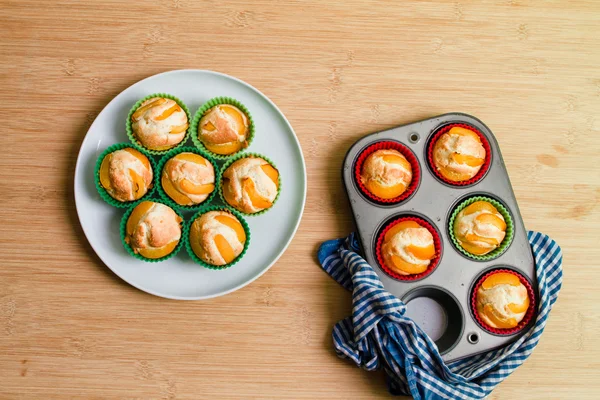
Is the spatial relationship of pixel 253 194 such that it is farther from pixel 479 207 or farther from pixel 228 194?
pixel 479 207

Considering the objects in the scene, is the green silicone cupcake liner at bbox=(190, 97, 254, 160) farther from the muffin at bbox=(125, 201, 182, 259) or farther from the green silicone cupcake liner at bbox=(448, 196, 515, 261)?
the green silicone cupcake liner at bbox=(448, 196, 515, 261)

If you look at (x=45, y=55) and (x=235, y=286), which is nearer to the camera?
(x=235, y=286)

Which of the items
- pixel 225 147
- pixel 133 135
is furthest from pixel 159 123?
pixel 225 147

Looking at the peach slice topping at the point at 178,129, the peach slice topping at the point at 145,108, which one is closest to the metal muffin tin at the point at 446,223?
the peach slice topping at the point at 178,129

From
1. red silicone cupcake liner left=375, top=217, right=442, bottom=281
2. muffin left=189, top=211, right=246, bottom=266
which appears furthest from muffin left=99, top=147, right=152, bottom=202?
red silicone cupcake liner left=375, top=217, right=442, bottom=281

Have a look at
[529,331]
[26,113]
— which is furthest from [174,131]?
[529,331]

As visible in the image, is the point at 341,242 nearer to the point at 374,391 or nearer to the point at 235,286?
the point at 235,286
